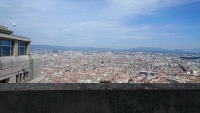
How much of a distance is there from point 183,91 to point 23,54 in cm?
1281

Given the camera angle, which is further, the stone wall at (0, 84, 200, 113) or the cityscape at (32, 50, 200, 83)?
the cityscape at (32, 50, 200, 83)

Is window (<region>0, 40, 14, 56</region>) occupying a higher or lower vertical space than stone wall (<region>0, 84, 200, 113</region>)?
higher

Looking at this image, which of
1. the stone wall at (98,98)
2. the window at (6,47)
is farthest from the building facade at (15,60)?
the stone wall at (98,98)

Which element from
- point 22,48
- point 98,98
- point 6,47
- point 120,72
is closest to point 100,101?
point 98,98

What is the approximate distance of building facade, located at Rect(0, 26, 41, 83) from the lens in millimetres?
10617

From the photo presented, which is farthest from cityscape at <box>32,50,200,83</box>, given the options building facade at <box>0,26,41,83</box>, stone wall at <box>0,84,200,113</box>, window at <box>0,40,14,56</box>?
window at <box>0,40,14,56</box>

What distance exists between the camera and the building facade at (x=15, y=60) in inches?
418

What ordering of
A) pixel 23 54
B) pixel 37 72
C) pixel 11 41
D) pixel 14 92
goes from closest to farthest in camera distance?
pixel 14 92 < pixel 11 41 < pixel 23 54 < pixel 37 72

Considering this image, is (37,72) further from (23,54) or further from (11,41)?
(11,41)

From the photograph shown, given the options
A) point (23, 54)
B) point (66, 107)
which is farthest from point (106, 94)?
point (23, 54)

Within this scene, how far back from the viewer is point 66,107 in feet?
7.97

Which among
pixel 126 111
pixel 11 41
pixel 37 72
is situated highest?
pixel 11 41

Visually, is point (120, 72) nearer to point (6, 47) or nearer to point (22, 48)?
point (22, 48)

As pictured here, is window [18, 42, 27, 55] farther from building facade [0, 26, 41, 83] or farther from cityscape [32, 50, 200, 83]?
cityscape [32, 50, 200, 83]
